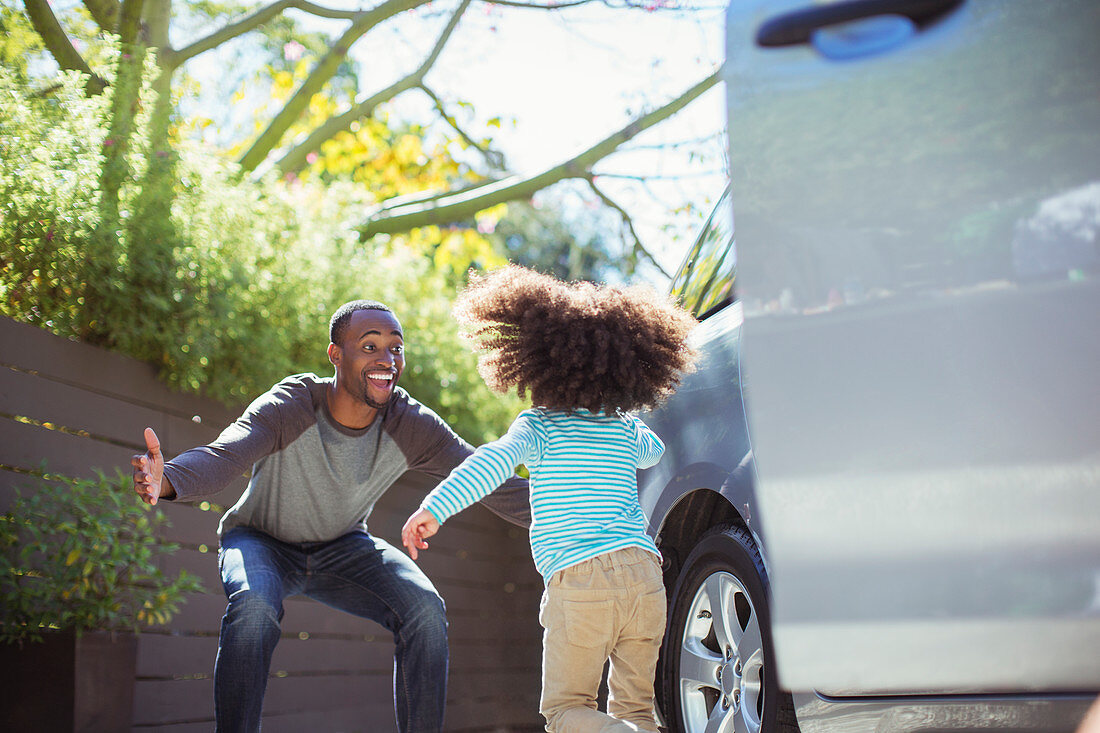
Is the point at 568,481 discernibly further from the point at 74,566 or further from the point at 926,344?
the point at 74,566

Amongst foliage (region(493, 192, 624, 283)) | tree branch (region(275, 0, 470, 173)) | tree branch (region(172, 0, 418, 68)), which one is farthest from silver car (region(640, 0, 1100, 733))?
tree branch (region(275, 0, 470, 173))

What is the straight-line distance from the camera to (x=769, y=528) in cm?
179

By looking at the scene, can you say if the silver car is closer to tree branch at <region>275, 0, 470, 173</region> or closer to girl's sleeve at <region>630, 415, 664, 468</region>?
girl's sleeve at <region>630, 415, 664, 468</region>

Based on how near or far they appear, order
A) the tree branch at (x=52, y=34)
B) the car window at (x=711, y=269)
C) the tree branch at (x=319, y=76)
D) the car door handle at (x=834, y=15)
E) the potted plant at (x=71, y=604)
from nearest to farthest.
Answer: the car door handle at (x=834, y=15) → the car window at (x=711, y=269) → the potted plant at (x=71, y=604) → the tree branch at (x=52, y=34) → the tree branch at (x=319, y=76)

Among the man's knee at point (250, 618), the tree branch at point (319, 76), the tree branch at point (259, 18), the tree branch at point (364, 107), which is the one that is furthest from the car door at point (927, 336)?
the tree branch at point (364, 107)

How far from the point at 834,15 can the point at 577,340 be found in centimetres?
129

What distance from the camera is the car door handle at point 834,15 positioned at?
1.69 metres

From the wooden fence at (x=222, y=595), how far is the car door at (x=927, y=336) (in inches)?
109

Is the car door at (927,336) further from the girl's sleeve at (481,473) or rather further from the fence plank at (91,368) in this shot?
the fence plank at (91,368)

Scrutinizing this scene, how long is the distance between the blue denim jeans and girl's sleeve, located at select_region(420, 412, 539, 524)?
2.18ft

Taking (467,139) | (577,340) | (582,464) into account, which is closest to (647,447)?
(582,464)

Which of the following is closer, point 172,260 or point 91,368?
point 91,368

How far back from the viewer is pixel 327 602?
354 cm

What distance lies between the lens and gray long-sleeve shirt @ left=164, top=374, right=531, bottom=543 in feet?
11.1
